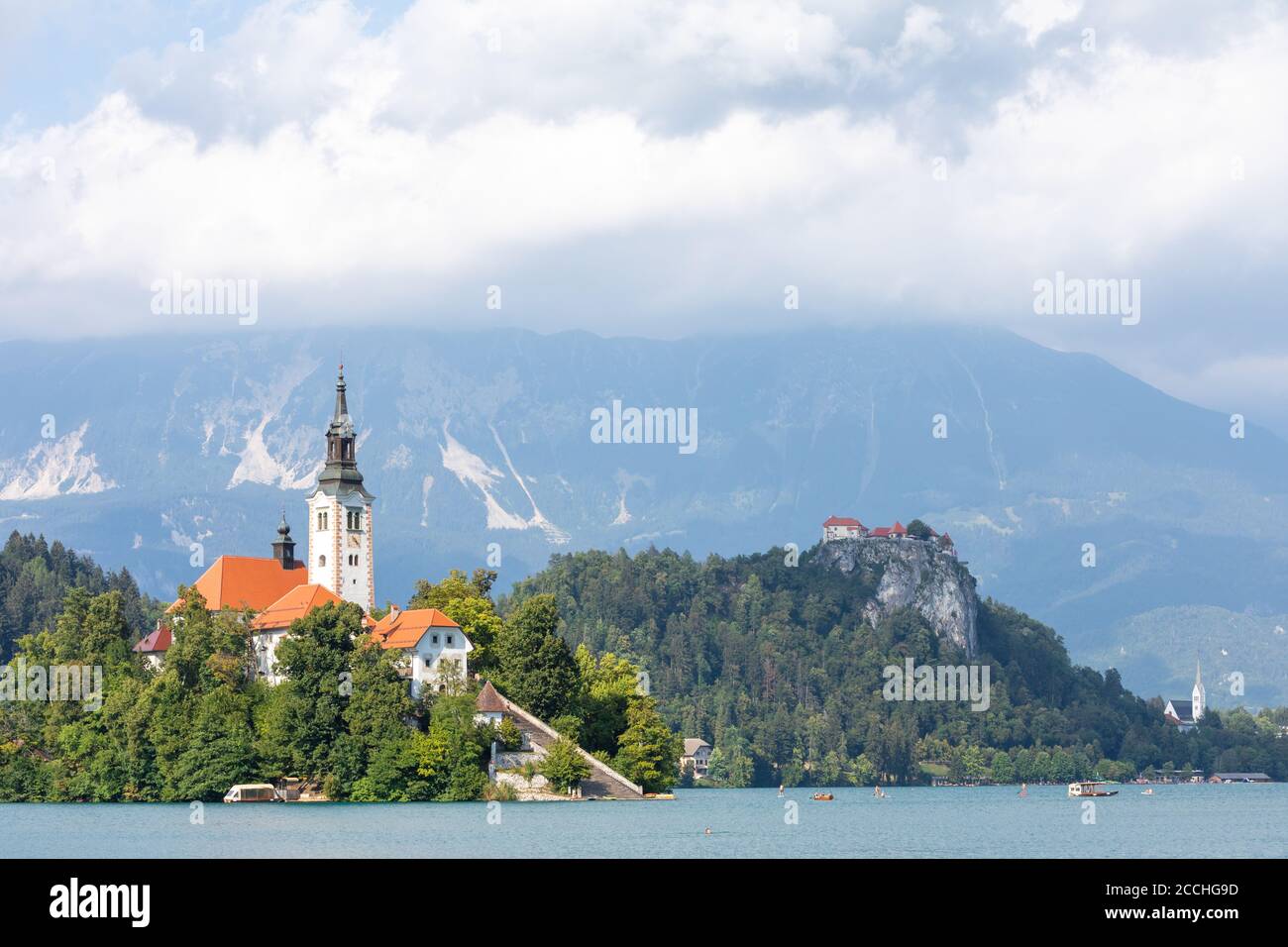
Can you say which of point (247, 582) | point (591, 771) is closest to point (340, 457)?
point (247, 582)

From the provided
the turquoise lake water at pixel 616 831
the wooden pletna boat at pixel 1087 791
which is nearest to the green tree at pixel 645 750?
the turquoise lake water at pixel 616 831

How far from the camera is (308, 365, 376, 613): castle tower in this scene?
134 m

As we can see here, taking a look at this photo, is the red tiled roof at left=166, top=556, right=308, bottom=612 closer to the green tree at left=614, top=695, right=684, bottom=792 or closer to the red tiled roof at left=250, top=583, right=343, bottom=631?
the red tiled roof at left=250, top=583, right=343, bottom=631

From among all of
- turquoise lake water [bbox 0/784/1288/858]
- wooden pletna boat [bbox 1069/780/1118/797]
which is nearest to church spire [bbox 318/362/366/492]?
turquoise lake water [bbox 0/784/1288/858]

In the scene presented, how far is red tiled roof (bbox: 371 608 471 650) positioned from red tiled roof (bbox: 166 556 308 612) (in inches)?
603

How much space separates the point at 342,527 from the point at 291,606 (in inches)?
398

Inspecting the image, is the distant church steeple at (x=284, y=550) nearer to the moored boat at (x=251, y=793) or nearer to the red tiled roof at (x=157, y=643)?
the red tiled roof at (x=157, y=643)

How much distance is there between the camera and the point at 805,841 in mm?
81562

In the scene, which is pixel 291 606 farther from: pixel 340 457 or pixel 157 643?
pixel 340 457

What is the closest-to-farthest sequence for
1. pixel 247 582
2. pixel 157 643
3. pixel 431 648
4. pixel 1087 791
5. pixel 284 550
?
pixel 431 648 < pixel 157 643 < pixel 247 582 < pixel 284 550 < pixel 1087 791

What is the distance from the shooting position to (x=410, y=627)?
382 ft
